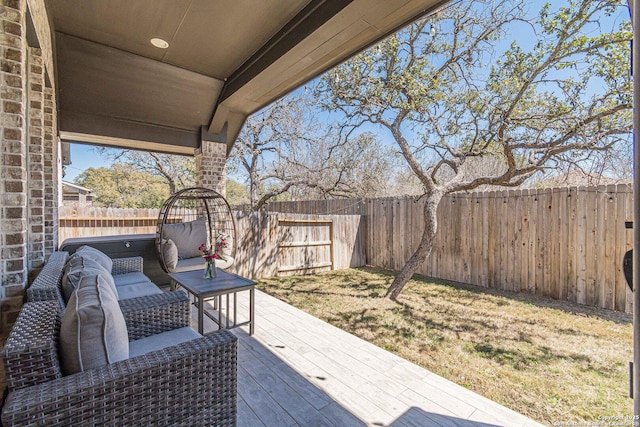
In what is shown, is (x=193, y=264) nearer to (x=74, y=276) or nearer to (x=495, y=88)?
(x=74, y=276)

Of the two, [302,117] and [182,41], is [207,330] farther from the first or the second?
[302,117]

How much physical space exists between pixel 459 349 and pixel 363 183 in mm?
7114

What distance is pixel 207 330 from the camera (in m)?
3.07

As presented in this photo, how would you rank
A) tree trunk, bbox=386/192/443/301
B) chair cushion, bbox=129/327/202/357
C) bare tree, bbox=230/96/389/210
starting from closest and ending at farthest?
chair cushion, bbox=129/327/202/357 → tree trunk, bbox=386/192/443/301 → bare tree, bbox=230/96/389/210

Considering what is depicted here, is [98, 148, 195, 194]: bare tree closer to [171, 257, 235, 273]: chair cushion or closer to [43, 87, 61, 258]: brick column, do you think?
[171, 257, 235, 273]: chair cushion

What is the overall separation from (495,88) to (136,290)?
210 inches

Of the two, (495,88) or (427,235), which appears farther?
(427,235)

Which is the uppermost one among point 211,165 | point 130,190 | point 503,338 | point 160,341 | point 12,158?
point 130,190

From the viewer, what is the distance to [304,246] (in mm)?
6391

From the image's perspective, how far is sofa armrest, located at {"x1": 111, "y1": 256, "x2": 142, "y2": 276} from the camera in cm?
340

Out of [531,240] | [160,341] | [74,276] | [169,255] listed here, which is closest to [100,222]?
[169,255]

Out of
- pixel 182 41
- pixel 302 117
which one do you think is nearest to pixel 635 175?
pixel 182 41

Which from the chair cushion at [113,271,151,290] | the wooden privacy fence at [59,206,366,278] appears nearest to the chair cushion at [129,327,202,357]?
the chair cushion at [113,271,151,290]

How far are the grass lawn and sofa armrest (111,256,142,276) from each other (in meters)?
2.01
